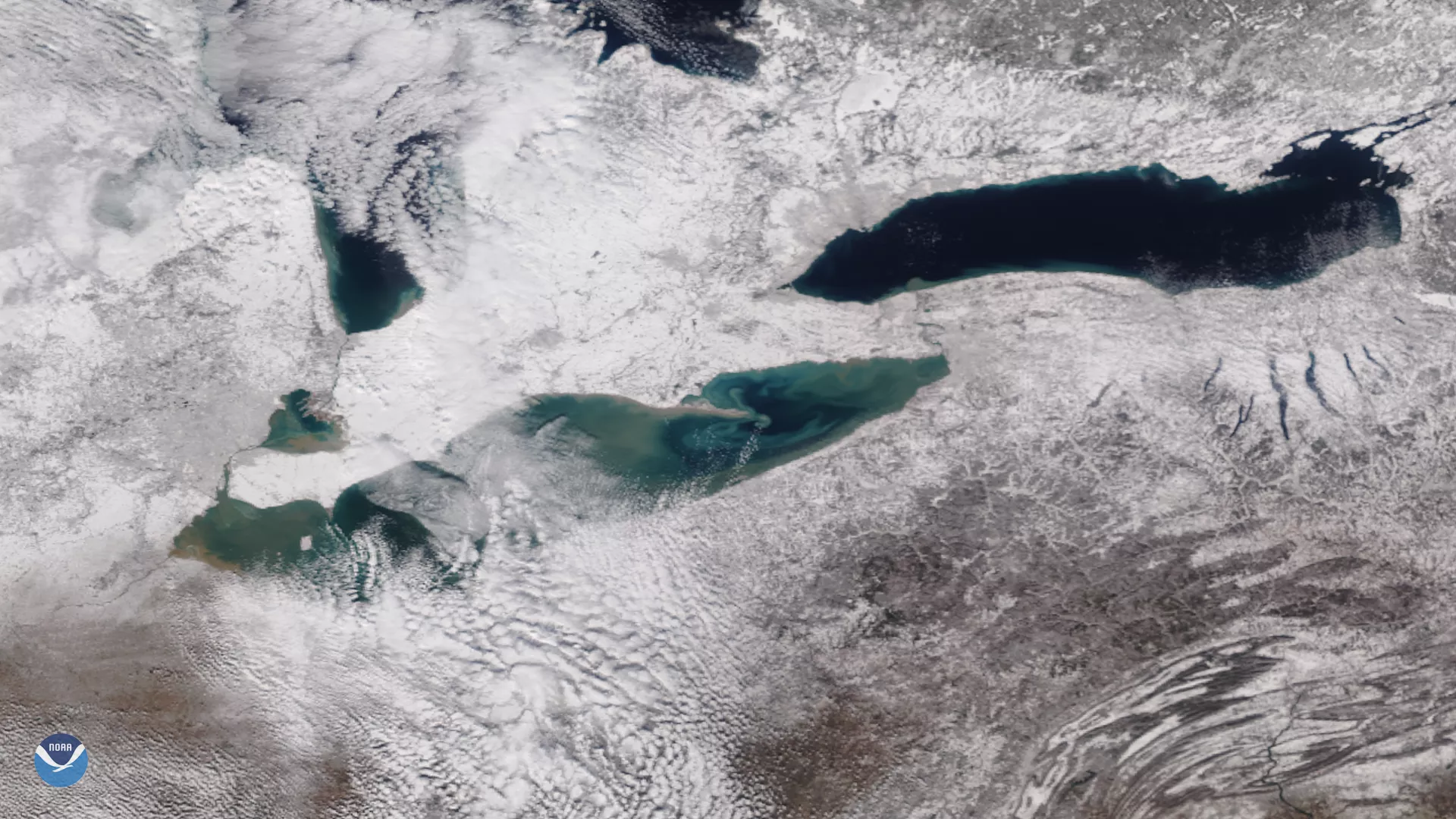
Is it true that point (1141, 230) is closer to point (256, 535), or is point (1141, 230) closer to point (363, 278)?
point (363, 278)

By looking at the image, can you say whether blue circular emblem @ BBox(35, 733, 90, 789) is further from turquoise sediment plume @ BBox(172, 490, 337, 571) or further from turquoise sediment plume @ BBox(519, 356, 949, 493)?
turquoise sediment plume @ BBox(519, 356, 949, 493)

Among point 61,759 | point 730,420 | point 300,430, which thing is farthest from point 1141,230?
point 61,759

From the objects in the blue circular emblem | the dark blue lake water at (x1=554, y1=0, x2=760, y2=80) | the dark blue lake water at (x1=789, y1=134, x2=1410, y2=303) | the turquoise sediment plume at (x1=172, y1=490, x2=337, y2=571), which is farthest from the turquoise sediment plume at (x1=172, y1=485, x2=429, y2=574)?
the dark blue lake water at (x1=554, y1=0, x2=760, y2=80)

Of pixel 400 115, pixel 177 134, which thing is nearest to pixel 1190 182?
pixel 400 115

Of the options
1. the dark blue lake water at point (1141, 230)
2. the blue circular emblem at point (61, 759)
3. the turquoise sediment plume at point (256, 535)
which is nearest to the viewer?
A: the blue circular emblem at point (61, 759)

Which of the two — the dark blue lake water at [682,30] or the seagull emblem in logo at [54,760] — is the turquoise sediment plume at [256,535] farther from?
the dark blue lake water at [682,30]

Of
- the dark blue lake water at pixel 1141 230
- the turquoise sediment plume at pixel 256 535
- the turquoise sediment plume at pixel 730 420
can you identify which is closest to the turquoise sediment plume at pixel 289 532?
the turquoise sediment plume at pixel 256 535
